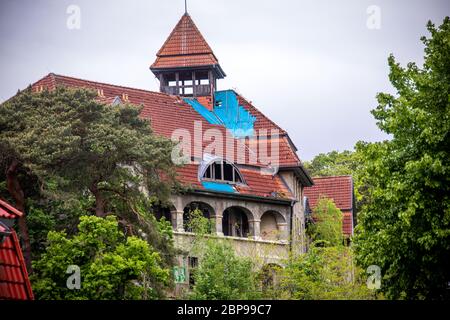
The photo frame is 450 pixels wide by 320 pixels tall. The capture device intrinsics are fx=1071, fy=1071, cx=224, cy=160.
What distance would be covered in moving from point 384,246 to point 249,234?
50.6 feet

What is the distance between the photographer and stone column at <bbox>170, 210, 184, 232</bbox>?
4658 cm

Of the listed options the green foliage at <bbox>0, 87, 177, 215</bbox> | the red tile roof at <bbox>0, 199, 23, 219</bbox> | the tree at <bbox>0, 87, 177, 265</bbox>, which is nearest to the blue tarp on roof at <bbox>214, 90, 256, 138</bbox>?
the tree at <bbox>0, 87, 177, 265</bbox>

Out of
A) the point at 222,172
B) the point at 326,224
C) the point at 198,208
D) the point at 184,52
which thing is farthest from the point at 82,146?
the point at 184,52

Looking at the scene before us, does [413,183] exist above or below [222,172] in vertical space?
below

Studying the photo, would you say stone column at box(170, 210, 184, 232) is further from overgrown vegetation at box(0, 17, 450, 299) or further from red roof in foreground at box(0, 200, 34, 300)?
red roof in foreground at box(0, 200, 34, 300)

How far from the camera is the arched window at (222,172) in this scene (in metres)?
48.7

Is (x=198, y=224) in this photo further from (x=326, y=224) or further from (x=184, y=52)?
(x=184, y=52)

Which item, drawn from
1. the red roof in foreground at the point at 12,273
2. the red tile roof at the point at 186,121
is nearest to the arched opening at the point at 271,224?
the red tile roof at the point at 186,121

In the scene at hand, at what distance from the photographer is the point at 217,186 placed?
48.5 m

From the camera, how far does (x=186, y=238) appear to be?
1828 inches

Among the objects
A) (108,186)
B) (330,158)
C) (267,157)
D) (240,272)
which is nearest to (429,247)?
(240,272)

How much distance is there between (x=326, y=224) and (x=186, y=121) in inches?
358
